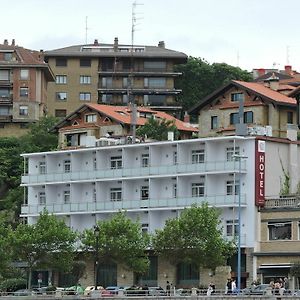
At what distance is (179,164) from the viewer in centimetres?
10569

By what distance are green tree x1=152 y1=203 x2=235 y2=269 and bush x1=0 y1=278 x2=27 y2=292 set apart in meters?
12.5

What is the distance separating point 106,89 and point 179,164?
61109 mm

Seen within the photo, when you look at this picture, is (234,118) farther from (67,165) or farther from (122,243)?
(122,243)

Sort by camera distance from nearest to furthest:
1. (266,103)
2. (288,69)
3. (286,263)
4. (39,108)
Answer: (286,263)
(266,103)
(39,108)
(288,69)

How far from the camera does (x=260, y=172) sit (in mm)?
100812

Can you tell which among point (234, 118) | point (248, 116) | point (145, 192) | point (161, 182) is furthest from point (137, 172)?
point (234, 118)

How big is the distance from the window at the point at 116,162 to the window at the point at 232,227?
1277 centimetres

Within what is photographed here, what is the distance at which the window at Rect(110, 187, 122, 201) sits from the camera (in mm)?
109375

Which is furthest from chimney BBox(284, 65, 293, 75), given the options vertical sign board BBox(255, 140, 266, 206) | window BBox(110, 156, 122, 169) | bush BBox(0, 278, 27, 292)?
bush BBox(0, 278, 27, 292)

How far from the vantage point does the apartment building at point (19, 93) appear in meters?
151

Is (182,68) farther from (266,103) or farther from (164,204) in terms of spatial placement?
(164,204)

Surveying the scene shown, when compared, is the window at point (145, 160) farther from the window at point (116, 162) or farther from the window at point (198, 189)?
the window at point (198, 189)

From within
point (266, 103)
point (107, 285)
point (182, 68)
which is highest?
point (182, 68)

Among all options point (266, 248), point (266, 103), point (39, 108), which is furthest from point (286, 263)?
point (39, 108)
